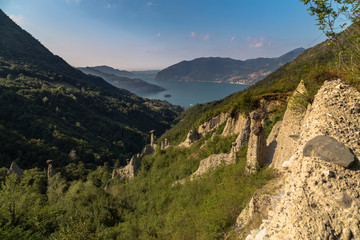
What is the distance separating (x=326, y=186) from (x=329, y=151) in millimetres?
642

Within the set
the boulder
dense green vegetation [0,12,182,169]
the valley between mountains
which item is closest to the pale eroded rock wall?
the valley between mountains

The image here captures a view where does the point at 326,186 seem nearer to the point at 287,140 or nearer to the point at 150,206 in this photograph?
the point at 287,140

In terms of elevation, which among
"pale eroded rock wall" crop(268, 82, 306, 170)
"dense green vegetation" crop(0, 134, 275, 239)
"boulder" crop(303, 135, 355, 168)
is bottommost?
"dense green vegetation" crop(0, 134, 275, 239)

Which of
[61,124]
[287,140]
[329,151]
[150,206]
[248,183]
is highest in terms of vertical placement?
[329,151]

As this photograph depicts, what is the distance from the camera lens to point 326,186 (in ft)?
9.04

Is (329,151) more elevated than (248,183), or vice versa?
(329,151)

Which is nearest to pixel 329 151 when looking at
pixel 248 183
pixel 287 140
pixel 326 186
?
pixel 326 186

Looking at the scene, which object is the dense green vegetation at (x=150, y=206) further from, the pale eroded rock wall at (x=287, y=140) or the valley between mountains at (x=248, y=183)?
the pale eroded rock wall at (x=287, y=140)

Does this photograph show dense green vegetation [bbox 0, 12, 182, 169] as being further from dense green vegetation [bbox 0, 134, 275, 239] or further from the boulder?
the boulder

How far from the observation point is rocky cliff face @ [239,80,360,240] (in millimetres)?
2500

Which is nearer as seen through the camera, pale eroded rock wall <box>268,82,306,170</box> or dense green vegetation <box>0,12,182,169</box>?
pale eroded rock wall <box>268,82,306,170</box>

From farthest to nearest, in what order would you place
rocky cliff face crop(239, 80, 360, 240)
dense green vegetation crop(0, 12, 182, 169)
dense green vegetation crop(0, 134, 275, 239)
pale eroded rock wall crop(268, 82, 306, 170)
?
1. dense green vegetation crop(0, 12, 182, 169)
2. pale eroded rock wall crop(268, 82, 306, 170)
3. dense green vegetation crop(0, 134, 275, 239)
4. rocky cliff face crop(239, 80, 360, 240)

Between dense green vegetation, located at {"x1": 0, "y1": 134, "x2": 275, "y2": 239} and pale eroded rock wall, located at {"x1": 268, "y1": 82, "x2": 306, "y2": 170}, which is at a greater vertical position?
pale eroded rock wall, located at {"x1": 268, "y1": 82, "x2": 306, "y2": 170}

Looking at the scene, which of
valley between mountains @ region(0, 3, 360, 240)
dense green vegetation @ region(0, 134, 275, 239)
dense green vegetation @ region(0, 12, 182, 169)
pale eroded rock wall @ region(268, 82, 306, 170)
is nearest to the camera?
valley between mountains @ region(0, 3, 360, 240)
